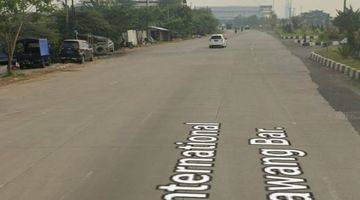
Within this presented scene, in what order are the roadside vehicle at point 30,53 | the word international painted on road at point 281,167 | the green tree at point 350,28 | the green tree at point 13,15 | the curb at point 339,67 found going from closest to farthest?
the word international painted on road at point 281,167
the curb at point 339,67
the green tree at point 13,15
the green tree at point 350,28
the roadside vehicle at point 30,53

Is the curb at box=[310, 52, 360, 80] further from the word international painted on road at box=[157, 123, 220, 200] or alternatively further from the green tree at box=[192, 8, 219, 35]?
the green tree at box=[192, 8, 219, 35]

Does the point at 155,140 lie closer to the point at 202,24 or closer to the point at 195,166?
the point at 195,166

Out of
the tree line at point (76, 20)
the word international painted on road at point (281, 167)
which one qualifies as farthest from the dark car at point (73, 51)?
the word international painted on road at point (281, 167)

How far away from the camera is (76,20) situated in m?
51.9

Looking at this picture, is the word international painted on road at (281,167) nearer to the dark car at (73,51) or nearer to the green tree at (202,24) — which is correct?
the dark car at (73,51)

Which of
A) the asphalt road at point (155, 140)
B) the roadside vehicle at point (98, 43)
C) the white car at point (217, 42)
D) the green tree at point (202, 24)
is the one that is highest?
the asphalt road at point (155, 140)

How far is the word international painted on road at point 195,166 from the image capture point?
7.42m

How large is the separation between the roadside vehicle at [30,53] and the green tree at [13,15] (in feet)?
10.9

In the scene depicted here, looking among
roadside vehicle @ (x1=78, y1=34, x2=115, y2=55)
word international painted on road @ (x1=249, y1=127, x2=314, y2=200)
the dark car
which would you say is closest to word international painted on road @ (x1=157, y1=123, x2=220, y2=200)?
word international painted on road @ (x1=249, y1=127, x2=314, y2=200)

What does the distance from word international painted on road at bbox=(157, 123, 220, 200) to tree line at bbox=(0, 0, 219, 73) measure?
19626mm

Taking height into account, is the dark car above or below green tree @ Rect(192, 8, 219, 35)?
above

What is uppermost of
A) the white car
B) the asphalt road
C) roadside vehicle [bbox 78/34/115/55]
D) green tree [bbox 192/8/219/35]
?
the asphalt road

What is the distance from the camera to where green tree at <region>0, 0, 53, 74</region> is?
28.8 meters

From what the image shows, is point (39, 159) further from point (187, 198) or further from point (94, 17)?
point (94, 17)
